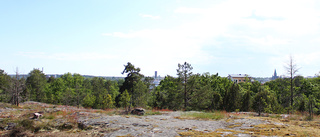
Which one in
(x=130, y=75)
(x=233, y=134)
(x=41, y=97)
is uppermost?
(x=130, y=75)

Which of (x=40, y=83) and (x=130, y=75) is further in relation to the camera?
(x=40, y=83)

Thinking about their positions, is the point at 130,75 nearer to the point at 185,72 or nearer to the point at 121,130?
the point at 185,72

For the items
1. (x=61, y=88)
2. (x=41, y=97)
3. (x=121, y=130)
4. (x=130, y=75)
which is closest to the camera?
(x=121, y=130)

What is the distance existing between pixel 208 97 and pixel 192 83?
317 cm

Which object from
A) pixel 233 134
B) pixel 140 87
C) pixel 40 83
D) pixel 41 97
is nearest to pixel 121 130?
pixel 233 134

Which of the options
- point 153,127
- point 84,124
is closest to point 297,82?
point 153,127

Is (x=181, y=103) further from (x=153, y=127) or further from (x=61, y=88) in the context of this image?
(x=61, y=88)

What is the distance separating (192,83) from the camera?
3019 cm

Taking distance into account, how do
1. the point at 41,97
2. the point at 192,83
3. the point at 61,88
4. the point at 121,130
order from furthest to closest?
the point at 61,88
the point at 41,97
the point at 192,83
the point at 121,130

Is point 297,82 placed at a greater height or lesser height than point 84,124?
greater

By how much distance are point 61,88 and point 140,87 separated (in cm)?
3917

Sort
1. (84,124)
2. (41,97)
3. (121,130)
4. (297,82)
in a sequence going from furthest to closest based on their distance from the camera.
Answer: (41,97), (297,82), (84,124), (121,130)

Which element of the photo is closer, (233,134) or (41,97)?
(233,134)

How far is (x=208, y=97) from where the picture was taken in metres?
30.4
